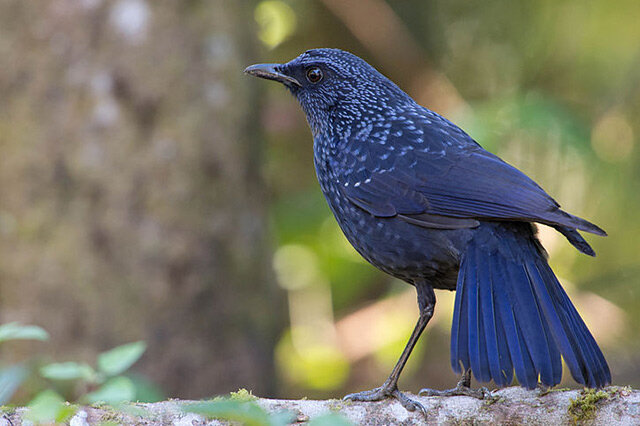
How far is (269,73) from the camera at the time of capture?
12.8 ft

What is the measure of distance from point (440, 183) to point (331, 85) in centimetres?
95

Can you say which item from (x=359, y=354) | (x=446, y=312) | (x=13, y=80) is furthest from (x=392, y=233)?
(x=359, y=354)

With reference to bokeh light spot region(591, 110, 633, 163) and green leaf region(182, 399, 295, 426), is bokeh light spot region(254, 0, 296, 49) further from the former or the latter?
green leaf region(182, 399, 295, 426)

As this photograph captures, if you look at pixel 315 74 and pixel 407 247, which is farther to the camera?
pixel 315 74

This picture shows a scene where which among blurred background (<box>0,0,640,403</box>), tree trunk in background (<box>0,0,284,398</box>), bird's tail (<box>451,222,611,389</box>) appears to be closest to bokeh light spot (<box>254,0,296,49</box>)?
blurred background (<box>0,0,640,403</box>)

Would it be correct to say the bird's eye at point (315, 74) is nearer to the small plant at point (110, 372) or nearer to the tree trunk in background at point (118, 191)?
the tree trunk in background at point (118, 191)

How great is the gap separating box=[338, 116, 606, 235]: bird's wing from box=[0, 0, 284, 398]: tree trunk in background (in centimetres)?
172

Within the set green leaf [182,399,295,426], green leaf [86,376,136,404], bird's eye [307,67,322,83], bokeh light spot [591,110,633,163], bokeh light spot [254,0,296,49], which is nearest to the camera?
green leaf [182,399,295,426]

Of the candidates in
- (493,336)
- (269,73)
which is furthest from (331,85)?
(493,336)

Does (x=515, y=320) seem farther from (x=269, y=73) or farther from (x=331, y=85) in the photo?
(x=269, y=73)

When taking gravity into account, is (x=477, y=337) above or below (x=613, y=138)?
below

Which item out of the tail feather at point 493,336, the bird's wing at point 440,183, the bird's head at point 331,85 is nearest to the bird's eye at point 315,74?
the bird's head at point 331,85

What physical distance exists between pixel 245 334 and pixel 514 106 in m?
2.85

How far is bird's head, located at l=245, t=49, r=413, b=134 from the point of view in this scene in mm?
3852
